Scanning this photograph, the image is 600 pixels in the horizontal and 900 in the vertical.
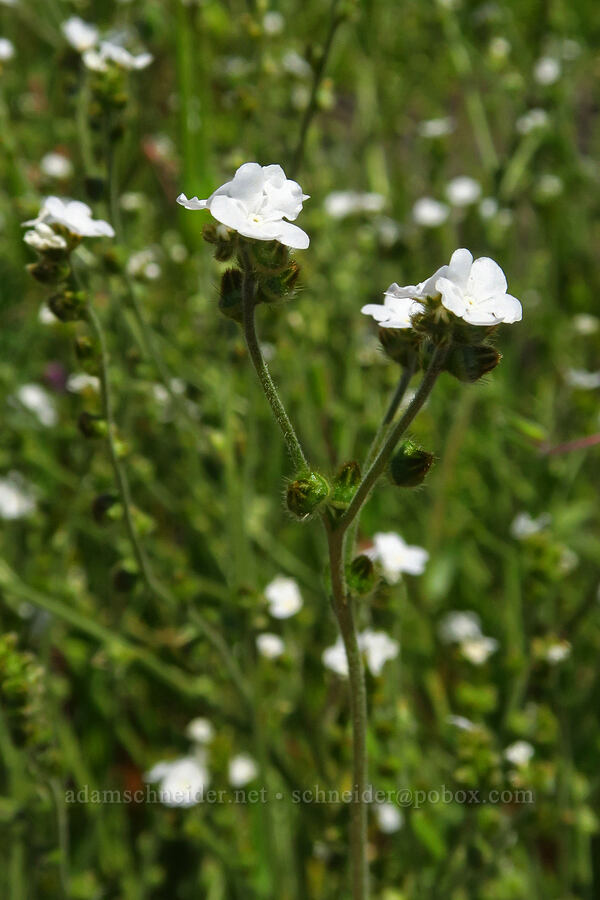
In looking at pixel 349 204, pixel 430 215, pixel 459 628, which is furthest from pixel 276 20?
pixel 459 628

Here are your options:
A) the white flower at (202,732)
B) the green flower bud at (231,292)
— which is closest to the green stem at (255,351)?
the green flower bud at (231,292)

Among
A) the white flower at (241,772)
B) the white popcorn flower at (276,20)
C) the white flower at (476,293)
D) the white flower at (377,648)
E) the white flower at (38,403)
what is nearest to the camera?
the white flower at (476,293)

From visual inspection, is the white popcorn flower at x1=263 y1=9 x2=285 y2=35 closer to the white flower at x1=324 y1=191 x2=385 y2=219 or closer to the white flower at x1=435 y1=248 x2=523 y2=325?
the white flower at x1=324 y1=191 x2=385 y2=219

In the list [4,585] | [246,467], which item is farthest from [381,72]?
[4,585]

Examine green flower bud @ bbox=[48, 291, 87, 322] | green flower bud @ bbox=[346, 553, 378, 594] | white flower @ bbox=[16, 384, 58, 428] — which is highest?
white flower @ bbox=[16, 384, 58, 428]

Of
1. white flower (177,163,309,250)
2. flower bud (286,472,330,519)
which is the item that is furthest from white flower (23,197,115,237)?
flower bud (286,472,330,519)

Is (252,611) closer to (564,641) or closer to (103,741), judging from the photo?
(564,641)

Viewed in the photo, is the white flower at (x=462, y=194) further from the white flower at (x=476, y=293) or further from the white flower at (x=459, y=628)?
the white flower at (x=476, y=293)
